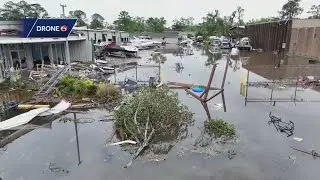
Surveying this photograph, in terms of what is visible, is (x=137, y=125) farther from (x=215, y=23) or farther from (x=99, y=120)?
(x=215, y=23)

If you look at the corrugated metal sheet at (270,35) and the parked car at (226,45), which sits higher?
the corrugated metal sheet at (270,35)

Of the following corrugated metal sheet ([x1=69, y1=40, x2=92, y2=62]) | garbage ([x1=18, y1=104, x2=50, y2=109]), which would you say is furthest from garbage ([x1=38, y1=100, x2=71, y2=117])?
corrugated metal sheet ([x1=69, y1=40, x2=92, y2=62])

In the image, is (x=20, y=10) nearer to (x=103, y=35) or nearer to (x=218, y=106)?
(x=103, y=35)

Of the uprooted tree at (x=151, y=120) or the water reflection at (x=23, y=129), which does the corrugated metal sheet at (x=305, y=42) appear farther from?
the water reflection at (x=23, y=129)

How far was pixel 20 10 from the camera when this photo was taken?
7600 centimetres

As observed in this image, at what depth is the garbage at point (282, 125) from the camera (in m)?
10.3

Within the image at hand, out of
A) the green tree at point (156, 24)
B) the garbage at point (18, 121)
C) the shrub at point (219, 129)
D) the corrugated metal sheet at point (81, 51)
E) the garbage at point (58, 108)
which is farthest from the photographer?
the green tree at point (156, 24)

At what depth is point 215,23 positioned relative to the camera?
69812mm

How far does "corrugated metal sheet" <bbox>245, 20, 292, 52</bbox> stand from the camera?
124 ft

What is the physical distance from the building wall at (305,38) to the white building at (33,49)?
82.8 feet

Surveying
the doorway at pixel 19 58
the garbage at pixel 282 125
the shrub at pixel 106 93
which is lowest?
the garbage at pixel 282 125

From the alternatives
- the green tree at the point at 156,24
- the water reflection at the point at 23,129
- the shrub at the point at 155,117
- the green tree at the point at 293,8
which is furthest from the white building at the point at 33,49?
the green tree at the point at 293,8

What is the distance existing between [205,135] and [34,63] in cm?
1835

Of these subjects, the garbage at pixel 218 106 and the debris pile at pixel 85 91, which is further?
the debris pile at pixel 85 91
